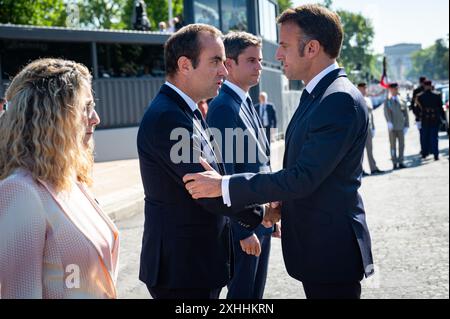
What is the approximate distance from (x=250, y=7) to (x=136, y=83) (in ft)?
13.7

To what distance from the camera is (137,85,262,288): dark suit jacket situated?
2.96 meters

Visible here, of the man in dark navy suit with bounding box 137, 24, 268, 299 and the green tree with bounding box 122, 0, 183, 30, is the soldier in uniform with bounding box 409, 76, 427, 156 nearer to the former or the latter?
the man in dark navy suit with bounding box 137, 24, 268, 299

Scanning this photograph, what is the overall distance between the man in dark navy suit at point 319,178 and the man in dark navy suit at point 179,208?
0.36 feet

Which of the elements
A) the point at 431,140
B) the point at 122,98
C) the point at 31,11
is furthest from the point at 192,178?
the point at 31,11

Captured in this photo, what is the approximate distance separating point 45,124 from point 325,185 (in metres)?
1.31

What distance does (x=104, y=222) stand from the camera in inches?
106

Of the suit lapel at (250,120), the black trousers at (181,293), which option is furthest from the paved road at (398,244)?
the suit lapel at (250,120)

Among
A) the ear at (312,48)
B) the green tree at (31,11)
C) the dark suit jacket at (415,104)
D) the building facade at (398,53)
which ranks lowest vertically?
the dark suit jacket at (415,104)

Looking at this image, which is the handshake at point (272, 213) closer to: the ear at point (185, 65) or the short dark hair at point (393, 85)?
the ear at point (185, 65)

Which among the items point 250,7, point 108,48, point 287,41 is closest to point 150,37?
point 108,48

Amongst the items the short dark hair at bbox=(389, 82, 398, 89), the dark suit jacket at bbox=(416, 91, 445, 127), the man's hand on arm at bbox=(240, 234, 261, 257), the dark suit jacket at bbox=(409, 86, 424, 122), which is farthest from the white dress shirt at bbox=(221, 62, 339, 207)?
the dark suit jacket at bbox=(409, 86, 424, 122)

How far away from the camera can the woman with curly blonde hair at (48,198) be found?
230 centimetres

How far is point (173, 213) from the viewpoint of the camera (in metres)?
2.98
